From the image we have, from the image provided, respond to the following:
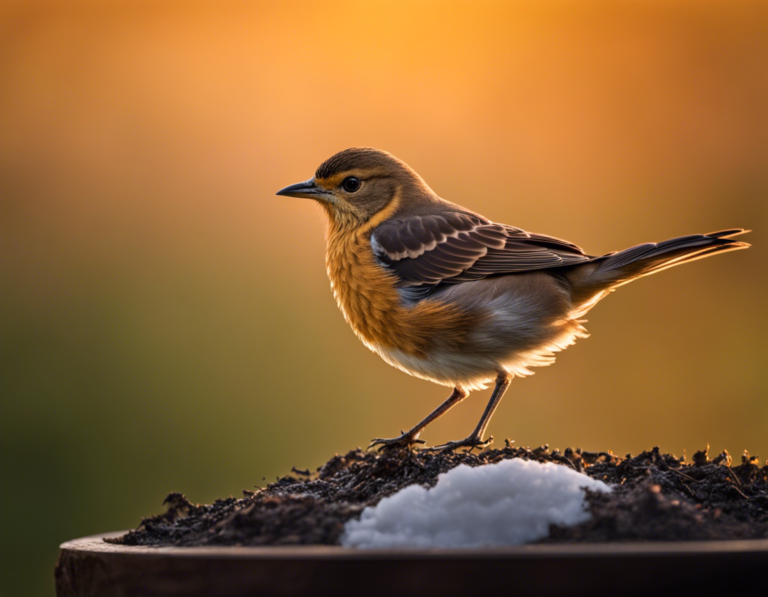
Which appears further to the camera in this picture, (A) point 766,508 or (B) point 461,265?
(B) point 461,265

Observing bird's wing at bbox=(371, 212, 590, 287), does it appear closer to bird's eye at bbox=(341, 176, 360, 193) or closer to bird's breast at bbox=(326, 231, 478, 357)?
bird's breast at bbox=(326, 231, 478, 357)

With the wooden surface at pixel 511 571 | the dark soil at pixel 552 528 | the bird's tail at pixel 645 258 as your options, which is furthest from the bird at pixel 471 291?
the wooden surface at pixel 511 571

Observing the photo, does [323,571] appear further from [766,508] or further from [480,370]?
[480,370]

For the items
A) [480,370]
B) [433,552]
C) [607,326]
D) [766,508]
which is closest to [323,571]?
[433,552]

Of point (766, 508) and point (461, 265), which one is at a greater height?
point (461, 265)

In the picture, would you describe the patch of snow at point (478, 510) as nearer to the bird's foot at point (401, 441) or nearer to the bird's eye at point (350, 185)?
the bird's foot at point (401, 441)
